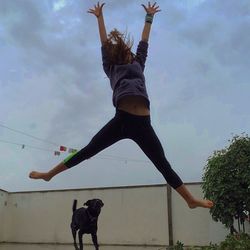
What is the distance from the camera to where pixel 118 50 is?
3.41m

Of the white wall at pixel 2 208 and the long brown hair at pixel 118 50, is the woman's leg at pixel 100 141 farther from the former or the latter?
the white wall at pixel 2 208

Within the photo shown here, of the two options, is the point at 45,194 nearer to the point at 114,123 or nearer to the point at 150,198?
the point at 150,198

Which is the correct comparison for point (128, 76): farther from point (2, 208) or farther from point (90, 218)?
point (2, 208)

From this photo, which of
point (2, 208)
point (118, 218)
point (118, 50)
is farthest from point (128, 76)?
point (2, 208)

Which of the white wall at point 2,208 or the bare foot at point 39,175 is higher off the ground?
the white wall at point 2,208

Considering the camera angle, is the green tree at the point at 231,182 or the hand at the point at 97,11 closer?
the hand at the point at 97,11

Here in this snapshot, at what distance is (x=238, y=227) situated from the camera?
543 inches

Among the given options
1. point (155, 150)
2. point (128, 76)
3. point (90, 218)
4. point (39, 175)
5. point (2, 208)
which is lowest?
point (39, 175)

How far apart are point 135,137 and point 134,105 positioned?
0.73 ft

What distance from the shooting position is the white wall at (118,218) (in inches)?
650

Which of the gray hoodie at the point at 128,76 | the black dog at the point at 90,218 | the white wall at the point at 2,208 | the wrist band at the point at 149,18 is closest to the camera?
the gray hoodie at the point at 128,76

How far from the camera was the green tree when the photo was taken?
11.7 m

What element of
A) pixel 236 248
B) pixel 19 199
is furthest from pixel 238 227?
pixel 19 199

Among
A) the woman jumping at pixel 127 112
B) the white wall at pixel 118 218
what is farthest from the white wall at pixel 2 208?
the woman jumping at pixel 127 112
